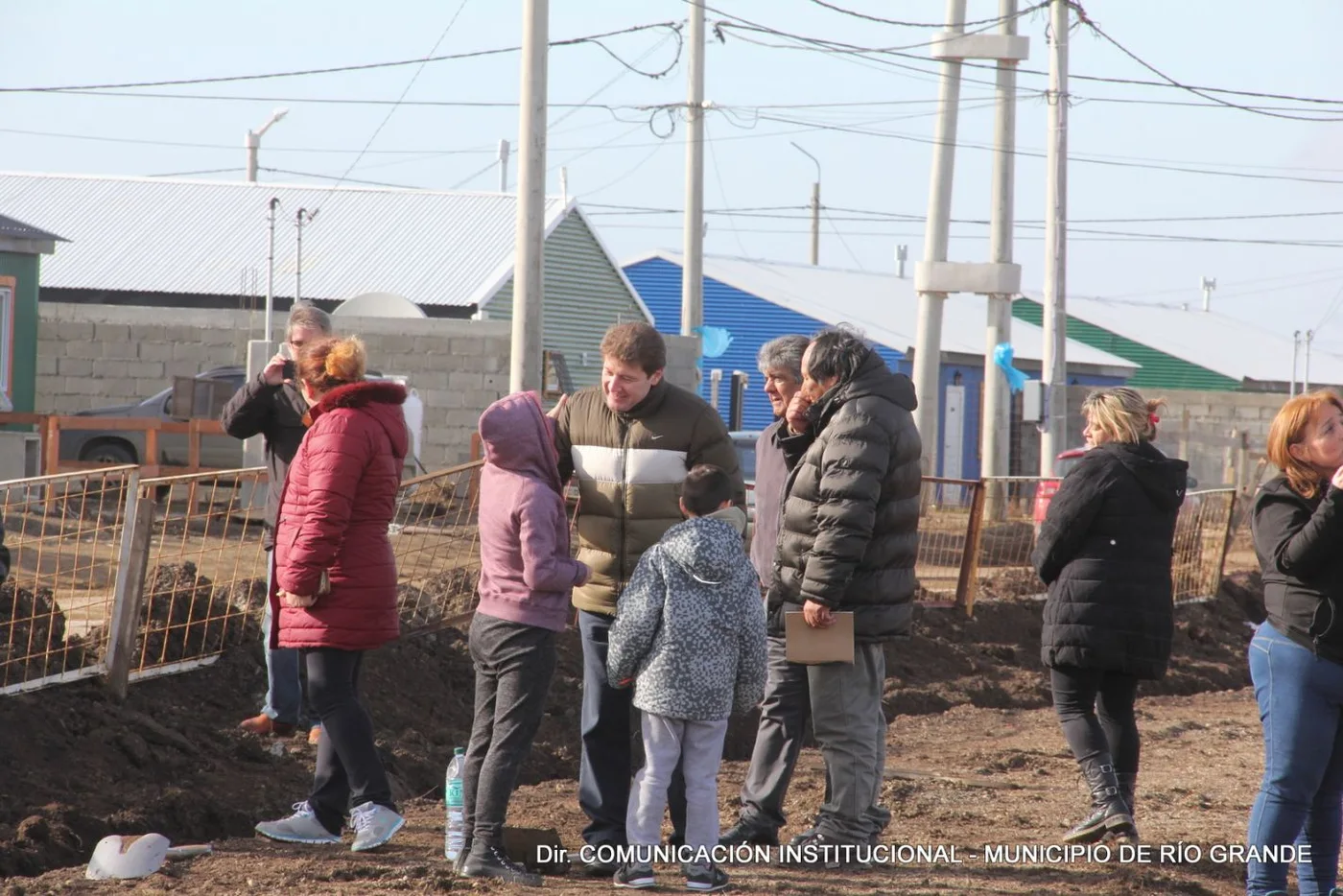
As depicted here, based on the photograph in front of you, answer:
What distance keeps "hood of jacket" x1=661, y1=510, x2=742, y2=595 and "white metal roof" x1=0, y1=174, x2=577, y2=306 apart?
2345 centimetres

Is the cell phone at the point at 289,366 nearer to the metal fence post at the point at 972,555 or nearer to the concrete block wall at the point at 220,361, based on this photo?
the metal fence post at the point at 972,555

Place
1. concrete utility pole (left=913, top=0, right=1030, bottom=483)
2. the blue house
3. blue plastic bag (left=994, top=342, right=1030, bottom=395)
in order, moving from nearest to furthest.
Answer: concrete utility pole (left=913, top=0, right=1030, bottom=483), blue plastic bag (left=994, top=342, right=1030, bottom=395), the blue house

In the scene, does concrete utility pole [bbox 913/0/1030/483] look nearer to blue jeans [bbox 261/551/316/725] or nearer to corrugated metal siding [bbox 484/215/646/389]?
corrugated metal siding [bbox 484/215/646/389]

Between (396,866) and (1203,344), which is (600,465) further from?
(1203,344)

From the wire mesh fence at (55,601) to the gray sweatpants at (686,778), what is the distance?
2717mm

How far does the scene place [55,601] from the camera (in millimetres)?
7312

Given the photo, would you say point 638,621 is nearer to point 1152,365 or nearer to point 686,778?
point 686,778

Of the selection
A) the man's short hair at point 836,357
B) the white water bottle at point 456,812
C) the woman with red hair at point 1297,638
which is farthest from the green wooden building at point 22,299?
the woman with red hair at point 1297,638

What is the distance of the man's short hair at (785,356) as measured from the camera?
19.6ft

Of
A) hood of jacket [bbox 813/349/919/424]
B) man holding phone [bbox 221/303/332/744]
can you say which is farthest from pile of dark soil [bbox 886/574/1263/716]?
hood of jacket [bbox 813/349/919/424]

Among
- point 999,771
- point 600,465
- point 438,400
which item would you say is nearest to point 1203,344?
point 438,400

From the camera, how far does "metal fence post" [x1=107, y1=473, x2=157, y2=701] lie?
7172mm

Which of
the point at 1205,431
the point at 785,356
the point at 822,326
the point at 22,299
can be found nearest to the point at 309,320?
the point at 785,356

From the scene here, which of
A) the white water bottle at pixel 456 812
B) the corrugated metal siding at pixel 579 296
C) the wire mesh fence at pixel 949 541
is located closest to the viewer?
the white water bottle at pixel 456 812
